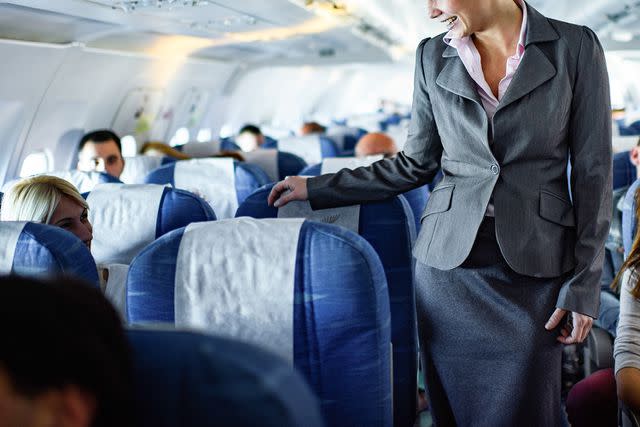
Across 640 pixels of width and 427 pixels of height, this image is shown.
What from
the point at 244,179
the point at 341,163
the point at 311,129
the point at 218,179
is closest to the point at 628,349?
the point at 341,163

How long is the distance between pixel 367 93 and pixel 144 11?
2358 cm

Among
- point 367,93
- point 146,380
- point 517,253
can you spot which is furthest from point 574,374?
point 367,93

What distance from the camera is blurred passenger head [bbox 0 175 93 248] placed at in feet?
9.08

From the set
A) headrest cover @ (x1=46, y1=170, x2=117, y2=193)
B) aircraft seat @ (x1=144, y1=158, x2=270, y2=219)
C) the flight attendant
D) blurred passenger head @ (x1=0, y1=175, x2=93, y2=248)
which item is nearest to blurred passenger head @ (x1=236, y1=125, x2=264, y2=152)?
aircraft seat @ (x1=144, y1=158, x2=270, y2=219)

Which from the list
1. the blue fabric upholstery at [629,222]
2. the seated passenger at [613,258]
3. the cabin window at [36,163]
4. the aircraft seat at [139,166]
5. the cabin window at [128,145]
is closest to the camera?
the blue fabric upholstery at [629,222]

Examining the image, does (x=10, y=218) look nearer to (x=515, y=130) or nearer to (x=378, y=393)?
(x=378, y=393)

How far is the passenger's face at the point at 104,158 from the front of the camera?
579cm

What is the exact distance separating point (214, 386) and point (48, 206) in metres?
1.85

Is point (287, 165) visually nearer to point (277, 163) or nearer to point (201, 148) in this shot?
point (277, 163)

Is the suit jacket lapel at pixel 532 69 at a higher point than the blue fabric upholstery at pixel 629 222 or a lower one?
higher

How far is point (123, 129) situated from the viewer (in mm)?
8820

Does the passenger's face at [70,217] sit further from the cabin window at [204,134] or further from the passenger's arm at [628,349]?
the cabin window at [204,134]

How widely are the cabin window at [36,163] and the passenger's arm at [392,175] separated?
456 cm

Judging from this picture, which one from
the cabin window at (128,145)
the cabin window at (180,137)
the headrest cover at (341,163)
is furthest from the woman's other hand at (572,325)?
the cabin window at (180,137)
